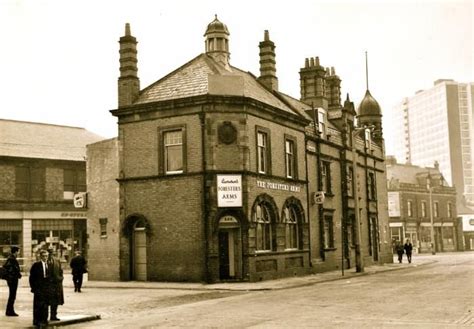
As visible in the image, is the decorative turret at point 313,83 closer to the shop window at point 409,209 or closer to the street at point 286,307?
the street at point 286,307

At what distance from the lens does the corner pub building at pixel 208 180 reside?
2730 centimetres

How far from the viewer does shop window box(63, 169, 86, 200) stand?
45594mm

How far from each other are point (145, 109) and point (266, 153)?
240 inches

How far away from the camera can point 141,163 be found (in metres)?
29.0

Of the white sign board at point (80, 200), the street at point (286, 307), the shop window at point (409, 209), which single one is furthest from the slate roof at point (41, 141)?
the shop window at point (409, 209)

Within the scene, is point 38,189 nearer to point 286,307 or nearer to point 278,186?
point 278,186

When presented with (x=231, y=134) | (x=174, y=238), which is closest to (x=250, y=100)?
(x=231, y=134)

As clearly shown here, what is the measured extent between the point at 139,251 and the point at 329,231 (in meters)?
12.8

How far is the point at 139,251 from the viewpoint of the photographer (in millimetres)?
28984

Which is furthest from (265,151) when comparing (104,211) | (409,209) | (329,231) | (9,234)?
(409,209)

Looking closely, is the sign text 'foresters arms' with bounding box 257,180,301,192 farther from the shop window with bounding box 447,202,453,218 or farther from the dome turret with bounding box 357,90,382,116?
the shop window with bounding box 447,202,453,218

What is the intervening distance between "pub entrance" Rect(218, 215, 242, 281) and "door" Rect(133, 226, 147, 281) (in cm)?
387

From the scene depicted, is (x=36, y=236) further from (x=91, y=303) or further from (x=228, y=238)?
(x=91, y=303)

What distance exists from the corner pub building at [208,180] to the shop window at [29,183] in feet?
43.1
